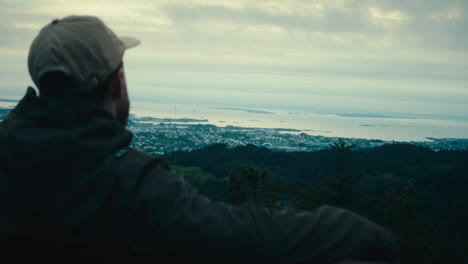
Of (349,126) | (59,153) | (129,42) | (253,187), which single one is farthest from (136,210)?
A: (349,126)

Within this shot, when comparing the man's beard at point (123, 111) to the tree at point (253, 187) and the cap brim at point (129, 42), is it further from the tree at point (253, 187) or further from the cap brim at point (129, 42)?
the tree at point (253, 187)

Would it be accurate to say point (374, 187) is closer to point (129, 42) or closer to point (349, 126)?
point (129, 42)

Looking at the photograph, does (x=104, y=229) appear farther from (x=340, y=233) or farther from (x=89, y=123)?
(x=340, y=233)

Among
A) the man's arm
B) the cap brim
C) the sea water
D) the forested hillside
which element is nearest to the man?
the man's arm

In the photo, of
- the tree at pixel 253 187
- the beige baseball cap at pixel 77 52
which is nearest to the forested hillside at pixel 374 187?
the tree at pixel 253 187

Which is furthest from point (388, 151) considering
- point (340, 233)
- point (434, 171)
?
point (340, 233)
